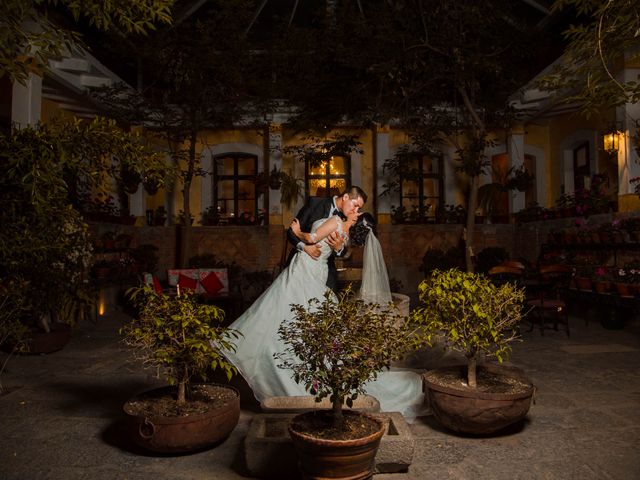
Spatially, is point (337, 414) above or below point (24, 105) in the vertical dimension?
below

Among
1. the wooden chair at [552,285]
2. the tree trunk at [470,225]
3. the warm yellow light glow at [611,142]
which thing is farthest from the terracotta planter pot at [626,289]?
the warm yellow light glow at [611,142]

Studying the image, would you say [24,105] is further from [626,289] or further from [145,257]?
[626,289]

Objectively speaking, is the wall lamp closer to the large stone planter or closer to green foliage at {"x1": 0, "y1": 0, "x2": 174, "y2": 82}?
the large stone planter

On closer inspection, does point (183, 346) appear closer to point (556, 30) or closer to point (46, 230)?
point (46, 230)

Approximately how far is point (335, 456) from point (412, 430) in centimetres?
157

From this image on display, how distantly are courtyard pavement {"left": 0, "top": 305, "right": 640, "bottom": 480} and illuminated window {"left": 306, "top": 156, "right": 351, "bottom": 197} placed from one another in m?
8.78

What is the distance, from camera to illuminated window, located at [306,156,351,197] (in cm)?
1423

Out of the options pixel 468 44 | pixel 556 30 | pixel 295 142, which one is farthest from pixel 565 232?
pixel 295 142

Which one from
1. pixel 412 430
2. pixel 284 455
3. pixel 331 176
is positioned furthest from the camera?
pixel 331 176

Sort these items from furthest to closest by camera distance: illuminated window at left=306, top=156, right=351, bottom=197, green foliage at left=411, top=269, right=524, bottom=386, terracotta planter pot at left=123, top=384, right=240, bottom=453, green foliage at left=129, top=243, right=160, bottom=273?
illuminated window at left=306, top=156, right=351, bottom=197
green foliage at left=129, top=243, right=160, bottom=273
green foliage at left=411, top=269, right=524, bottom=386
terracotta planter pot at left=123, top=384, right=240, bottom=453

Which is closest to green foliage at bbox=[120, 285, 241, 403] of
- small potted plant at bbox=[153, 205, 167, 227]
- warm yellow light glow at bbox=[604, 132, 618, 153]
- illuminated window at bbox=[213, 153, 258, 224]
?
warm yellow light glow at bbox=[604, 132, 618, 153]

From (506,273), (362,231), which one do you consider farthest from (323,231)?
(506,273)

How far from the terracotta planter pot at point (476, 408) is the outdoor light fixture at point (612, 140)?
25.1 feet

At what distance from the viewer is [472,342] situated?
3.67 meters
